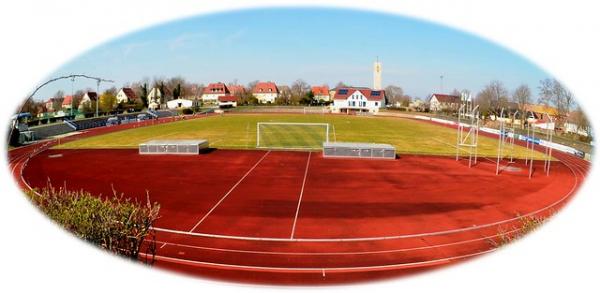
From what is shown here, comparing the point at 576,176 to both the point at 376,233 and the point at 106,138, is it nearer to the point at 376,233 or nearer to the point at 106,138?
the point at 376,233

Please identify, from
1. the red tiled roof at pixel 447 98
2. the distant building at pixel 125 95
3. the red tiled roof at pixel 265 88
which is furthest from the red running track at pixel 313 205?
the red tiled roof at pixel 265 88

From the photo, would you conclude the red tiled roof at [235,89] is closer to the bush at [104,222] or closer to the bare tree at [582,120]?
the bare tree at [582,120]

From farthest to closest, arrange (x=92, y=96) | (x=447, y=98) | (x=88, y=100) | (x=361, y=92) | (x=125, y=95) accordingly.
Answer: (x=361, y=92), (x=447, y=98), (x=125, y=95), (x=92, y=96), (x=88, y=100)

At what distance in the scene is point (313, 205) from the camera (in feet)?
50.6

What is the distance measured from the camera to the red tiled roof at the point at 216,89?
60.5 metres

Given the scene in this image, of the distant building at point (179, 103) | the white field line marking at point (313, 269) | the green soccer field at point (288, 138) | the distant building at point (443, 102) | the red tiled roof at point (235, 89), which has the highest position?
the red tiled roof at point (235, 89)

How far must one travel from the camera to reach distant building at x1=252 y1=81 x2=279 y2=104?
215 feet

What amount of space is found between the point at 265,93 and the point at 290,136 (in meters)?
31.4

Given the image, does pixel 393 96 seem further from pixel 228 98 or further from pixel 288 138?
pixel 288 138

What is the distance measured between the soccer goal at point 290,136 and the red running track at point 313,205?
13.2 feet

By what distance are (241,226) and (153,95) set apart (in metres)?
61.8

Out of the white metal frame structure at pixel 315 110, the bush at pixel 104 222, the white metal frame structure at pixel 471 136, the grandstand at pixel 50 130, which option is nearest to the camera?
the bush at pixel 104 222

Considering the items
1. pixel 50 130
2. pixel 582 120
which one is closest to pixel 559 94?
pixel 582 120

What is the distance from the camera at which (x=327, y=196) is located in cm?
1670
